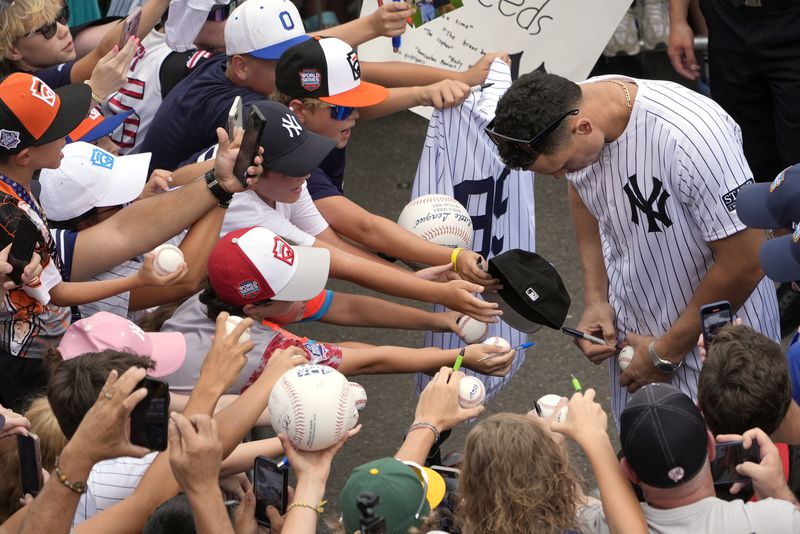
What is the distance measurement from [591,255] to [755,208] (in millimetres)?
987

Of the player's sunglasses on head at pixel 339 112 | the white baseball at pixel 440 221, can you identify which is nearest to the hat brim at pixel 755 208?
the white baseball at pixel 440 221

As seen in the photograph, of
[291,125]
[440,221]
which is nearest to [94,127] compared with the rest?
[291,125]

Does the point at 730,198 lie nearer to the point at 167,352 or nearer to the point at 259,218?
the point at 259,218

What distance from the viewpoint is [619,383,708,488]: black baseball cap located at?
2586 mm

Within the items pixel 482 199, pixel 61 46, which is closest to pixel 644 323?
pixel 482 199

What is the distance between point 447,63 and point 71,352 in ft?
9.17

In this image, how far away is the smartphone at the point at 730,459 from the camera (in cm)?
276

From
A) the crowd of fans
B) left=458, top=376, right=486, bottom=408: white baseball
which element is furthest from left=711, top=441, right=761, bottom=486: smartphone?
left=458, top=376, right=486, bottom=408: white baseball

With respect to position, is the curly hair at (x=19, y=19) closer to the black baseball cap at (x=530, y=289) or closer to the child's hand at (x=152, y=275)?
the child's hand at (x=152, y=275)

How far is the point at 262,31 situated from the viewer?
14.5 ft

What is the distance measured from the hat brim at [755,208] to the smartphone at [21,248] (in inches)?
90.3

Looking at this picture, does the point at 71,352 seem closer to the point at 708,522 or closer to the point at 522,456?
the point at 522,456

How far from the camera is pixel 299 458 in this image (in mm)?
2924

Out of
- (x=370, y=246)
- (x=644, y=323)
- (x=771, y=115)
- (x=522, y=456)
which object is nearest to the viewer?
(x=522, y=456)
